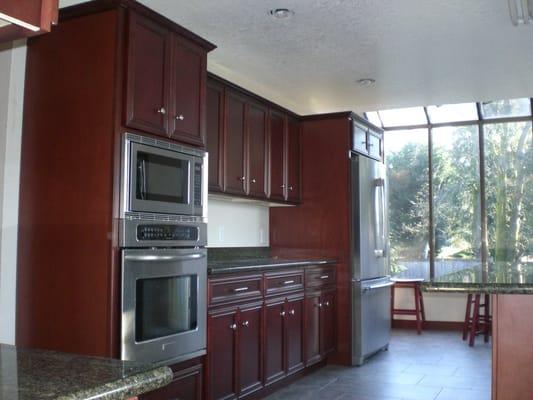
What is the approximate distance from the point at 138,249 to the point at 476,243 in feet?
16.8

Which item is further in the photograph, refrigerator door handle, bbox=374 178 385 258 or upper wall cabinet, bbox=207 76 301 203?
refrigerator door handle, bbox=374 178 385 258

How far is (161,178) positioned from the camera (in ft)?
9.13

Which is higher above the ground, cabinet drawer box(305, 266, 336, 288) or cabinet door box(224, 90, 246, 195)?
cabinet door box(224, 90, 246, 195)

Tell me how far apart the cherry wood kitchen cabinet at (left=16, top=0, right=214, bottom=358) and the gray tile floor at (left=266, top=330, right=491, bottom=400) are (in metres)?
1.71

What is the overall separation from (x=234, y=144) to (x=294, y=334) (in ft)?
4.74

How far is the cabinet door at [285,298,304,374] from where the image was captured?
404 centimetres

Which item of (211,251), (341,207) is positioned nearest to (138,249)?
(211,251)

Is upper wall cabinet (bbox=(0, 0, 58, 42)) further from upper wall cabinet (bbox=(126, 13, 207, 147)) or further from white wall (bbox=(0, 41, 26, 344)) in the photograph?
white wall (bbox=(0, 41, 26, 344))

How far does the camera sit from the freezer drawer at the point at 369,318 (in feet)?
15.7

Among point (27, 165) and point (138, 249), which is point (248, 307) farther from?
point (27, 165)

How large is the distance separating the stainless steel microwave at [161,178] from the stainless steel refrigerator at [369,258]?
2083 millimetres

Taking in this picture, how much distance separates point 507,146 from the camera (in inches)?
261

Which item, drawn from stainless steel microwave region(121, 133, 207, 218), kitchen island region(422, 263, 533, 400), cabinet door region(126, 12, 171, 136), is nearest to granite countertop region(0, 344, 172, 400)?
kitchen island region(422, 263, 533, 400)

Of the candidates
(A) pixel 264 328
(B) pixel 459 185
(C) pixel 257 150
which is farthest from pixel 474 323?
(C) pixel 257 150
